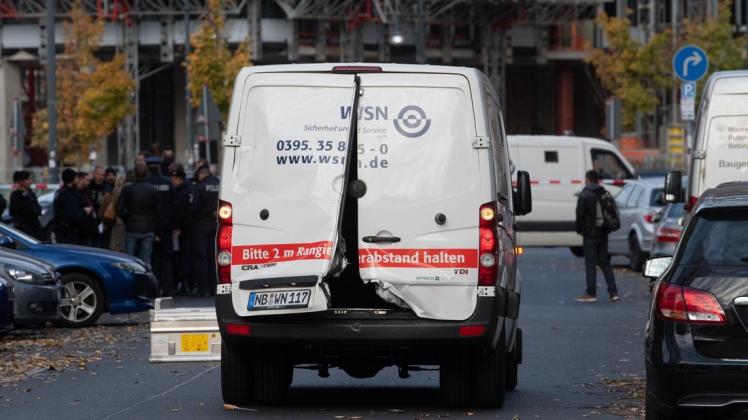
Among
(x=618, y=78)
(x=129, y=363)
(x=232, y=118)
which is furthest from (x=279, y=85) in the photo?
(x=618, y=78)

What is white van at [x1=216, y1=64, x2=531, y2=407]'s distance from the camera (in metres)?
11.2

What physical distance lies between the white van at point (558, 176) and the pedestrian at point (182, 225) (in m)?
9.93

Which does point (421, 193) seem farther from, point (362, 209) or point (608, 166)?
point (608, 166)

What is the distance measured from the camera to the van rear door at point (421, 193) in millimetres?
11203

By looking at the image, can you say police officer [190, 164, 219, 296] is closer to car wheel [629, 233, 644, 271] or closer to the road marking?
car wheel [629, 233, 644, 271]

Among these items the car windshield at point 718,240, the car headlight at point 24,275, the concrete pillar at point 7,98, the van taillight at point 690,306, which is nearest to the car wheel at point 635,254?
the car headlight at point 24,275

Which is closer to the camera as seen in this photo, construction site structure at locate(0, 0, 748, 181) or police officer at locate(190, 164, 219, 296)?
police officer at locate(190, 164, 219, 296)

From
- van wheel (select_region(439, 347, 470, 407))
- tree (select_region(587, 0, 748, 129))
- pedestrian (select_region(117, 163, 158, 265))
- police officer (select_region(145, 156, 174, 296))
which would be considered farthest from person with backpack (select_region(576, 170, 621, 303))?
tree (select_region(587, 0, 748, 129))

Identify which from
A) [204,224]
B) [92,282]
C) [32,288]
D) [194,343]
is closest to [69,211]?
[204,224]

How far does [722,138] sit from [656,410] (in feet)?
27.9

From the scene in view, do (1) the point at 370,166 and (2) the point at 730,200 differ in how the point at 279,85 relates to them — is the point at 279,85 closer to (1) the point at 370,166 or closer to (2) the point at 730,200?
(1) the point at 370,166

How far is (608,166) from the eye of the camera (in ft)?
120

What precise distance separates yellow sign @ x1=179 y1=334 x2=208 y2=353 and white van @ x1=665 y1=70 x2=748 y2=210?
5.23m

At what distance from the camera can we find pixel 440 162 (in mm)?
11305
